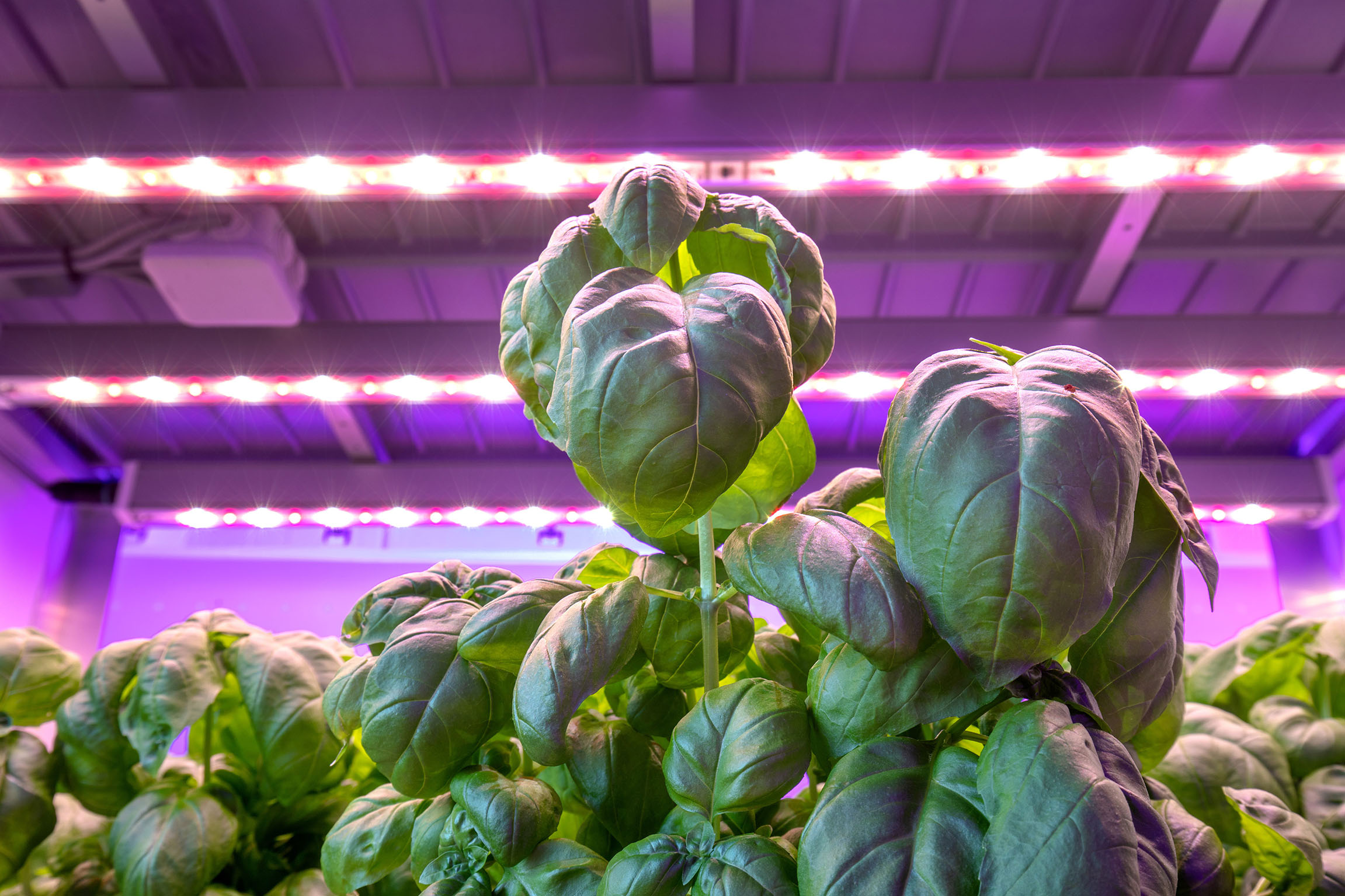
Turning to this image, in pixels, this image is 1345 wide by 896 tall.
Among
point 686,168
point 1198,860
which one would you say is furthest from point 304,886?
point 686,168

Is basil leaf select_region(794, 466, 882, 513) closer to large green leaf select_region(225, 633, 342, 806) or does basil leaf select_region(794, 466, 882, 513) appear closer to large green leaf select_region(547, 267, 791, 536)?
large green leaf select_region(547, 267, 791, 536)

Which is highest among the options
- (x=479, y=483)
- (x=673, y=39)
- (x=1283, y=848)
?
(x=673, y=39)

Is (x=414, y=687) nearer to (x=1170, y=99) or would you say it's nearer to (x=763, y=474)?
(x=763, y=474)

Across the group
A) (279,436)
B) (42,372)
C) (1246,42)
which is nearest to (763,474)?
(1246,42)

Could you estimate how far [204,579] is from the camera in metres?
6.13

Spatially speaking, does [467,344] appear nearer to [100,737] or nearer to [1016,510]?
[100,737]

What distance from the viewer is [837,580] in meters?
0.42

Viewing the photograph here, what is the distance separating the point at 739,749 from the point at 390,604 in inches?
12.7

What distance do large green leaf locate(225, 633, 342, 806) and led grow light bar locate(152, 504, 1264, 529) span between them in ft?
12.5

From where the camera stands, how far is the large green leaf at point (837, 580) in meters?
0.41

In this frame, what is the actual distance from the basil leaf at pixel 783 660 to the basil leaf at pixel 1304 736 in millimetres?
462

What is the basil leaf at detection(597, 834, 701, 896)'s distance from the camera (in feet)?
1.48

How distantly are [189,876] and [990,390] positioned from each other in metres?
0.74

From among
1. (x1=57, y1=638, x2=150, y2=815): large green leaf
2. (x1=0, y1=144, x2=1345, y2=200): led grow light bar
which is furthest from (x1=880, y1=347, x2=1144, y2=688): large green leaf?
(x1=0, y1=144, x2=1345, y2=200): led grow light bar
